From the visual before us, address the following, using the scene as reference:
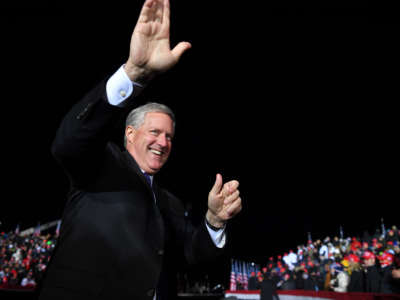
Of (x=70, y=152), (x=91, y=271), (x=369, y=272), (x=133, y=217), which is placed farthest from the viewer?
(x=369, y=272)

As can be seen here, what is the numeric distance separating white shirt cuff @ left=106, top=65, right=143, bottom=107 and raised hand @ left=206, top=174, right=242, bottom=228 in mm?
1023

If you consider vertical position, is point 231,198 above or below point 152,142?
below

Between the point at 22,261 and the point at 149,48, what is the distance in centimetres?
2453

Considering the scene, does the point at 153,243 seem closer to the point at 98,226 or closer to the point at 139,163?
the point at 98,226

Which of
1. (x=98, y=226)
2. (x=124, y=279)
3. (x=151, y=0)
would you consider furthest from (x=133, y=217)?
(x=151, y=0)

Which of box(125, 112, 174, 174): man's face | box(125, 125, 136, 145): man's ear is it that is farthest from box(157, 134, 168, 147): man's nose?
box(125, 125, 136, 145): man's ear

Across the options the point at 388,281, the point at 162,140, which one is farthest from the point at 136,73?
the point at 388,281

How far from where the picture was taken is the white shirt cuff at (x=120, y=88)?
5.12 ft

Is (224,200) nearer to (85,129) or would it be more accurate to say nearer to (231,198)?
(231,198)

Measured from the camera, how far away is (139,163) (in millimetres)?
2307

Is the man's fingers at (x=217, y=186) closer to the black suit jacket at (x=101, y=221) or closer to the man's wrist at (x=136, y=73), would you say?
the black suit jacket at (x=101, y=221)

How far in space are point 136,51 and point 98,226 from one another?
101cm

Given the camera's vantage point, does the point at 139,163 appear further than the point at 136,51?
Yes

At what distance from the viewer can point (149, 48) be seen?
1643 mm
